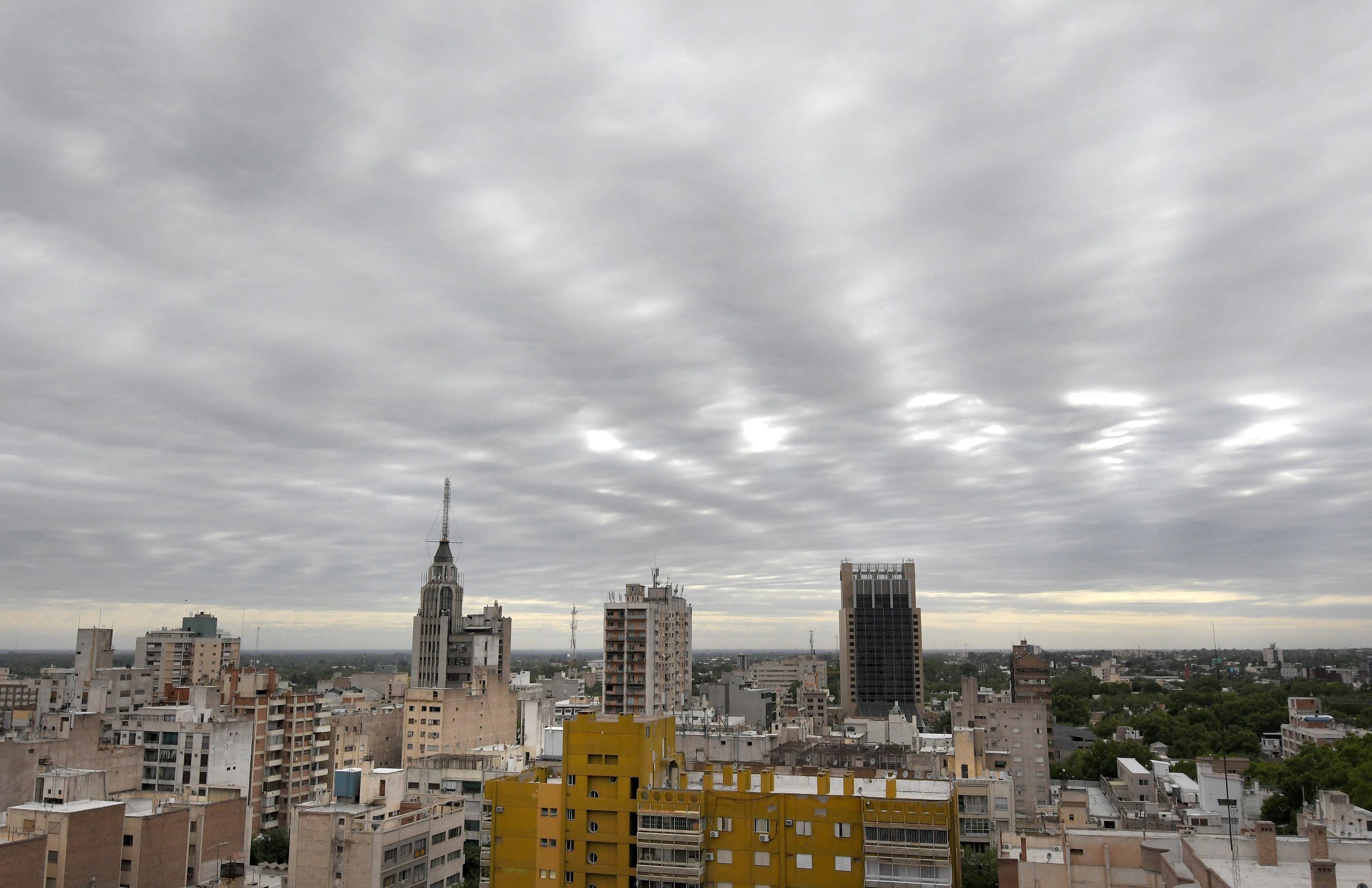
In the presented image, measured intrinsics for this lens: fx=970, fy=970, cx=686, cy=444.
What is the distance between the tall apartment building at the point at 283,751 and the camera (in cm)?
9712

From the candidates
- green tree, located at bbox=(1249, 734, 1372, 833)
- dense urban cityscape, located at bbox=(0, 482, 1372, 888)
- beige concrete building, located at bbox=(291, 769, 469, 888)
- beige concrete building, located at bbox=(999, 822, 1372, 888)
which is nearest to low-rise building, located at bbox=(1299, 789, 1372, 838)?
dense urban cityscape, located at bbox=(0, 482, 1372, 888)

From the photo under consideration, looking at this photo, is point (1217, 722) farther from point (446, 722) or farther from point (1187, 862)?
point (1187, 862)

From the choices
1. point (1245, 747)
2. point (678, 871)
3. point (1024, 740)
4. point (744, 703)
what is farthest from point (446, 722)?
point (1245, 747)

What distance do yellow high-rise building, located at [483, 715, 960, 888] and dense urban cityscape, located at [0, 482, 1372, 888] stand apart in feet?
0.47

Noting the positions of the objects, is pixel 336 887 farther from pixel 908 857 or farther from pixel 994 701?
pixel 994 701

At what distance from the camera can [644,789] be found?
179 ft

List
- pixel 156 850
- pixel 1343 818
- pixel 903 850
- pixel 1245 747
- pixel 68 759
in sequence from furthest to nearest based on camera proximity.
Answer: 1. pixel 1245 747
2. pixel 68 759
3. pixel 1343 818
4. pixel 156 850
5. pixel 903 850

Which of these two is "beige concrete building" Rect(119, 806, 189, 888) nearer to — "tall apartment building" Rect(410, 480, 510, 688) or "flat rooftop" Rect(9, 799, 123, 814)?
"flat rooftop" Rect(9, 799, 123, 814)

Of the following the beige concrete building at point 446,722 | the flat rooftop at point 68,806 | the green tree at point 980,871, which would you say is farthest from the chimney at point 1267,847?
the beige concrete building at point 446,722

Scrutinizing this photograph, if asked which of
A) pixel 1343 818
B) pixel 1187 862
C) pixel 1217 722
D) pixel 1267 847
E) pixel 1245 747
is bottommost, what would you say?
pixel 1245 747

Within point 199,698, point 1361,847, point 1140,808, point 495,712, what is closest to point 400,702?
point 495,712

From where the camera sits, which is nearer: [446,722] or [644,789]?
[644,789]

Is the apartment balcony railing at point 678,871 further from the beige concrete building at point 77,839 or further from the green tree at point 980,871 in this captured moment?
the beige concrete building at point 77,839

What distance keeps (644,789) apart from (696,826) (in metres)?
3.67
